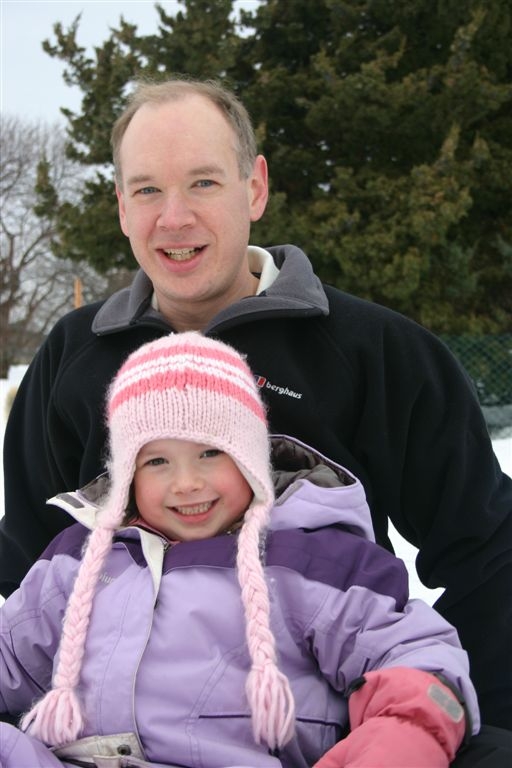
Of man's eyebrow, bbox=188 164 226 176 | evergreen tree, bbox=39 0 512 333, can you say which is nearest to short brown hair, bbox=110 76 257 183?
man's eyebrow, bbox=188 164 226 176

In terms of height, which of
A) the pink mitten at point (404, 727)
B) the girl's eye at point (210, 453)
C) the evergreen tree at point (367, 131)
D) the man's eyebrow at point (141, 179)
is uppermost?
the evergreen tree at point (367, 131)

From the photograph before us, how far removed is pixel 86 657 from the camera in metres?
1.69

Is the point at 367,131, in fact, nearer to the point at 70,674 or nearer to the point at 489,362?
the point at 489,362

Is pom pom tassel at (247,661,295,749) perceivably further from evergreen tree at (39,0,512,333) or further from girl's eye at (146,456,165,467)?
evergreen tree at (39,0,512,333)

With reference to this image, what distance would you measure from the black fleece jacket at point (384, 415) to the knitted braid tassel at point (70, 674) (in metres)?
0.69

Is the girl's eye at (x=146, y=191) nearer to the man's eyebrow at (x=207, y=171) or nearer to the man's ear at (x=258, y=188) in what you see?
the man's eyebrow at (x=207, y=171)

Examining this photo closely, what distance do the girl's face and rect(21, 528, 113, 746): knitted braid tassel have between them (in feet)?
0.51

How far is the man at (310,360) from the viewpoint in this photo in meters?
2.11

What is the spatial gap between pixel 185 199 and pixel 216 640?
118cm

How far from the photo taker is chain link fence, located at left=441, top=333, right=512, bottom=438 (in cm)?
1154

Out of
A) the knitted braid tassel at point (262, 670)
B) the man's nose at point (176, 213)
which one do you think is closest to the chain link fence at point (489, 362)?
the man's nose at point (176, 213)

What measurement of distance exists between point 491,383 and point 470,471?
9.95m

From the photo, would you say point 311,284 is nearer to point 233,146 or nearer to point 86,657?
point 233,146

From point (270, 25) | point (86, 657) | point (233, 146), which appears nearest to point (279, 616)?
point (86, 657)
